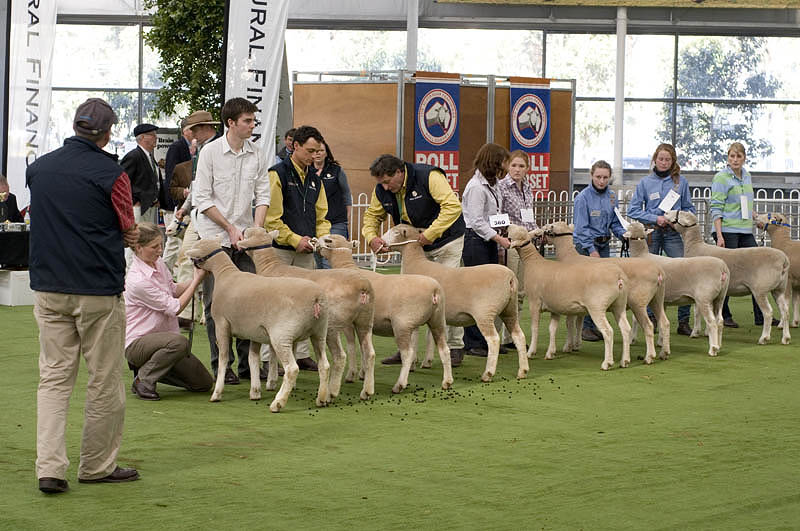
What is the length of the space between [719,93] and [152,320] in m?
21.0

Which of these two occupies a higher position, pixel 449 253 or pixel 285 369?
pixel 449 253

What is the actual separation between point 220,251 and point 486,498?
306 cm

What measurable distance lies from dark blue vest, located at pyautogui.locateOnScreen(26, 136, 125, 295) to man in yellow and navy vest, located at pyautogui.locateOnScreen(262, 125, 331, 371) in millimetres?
2999

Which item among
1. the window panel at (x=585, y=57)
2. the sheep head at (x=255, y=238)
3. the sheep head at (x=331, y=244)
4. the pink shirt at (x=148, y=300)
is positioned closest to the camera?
the pink shirt at (x=148, y=300)

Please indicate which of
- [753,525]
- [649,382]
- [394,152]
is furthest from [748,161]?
[753,525]

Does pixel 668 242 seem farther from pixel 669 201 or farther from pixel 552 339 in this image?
pixel 552 339

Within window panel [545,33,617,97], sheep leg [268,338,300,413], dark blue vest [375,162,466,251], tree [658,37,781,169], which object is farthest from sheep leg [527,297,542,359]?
tree [658,37,781,169]

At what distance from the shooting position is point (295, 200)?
311 inches

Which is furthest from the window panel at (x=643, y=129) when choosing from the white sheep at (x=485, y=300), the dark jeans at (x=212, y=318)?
the dark jeans at (x=212, y=318)

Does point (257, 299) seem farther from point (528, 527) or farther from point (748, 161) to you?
point (748, 161)

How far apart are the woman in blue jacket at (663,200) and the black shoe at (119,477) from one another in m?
6.66

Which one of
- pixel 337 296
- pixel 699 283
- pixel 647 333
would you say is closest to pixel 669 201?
pixel 699 283

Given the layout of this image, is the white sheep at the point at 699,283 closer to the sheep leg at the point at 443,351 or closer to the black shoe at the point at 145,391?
the sheep leg at the point at 443,351

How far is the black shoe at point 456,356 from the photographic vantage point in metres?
8.55
